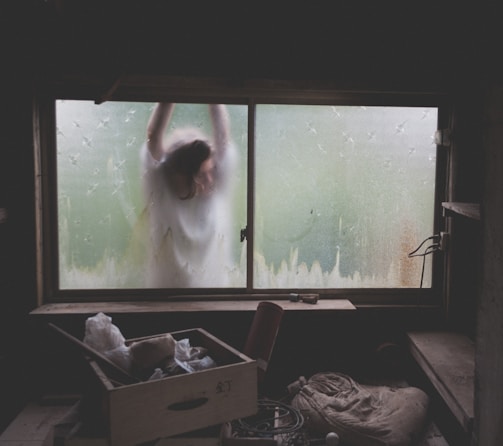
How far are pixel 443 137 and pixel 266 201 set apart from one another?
1529mm

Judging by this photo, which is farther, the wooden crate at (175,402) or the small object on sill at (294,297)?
the small object on sill at (294,297)

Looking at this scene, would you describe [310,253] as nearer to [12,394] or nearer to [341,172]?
[341,172]

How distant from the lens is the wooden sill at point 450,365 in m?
3.07

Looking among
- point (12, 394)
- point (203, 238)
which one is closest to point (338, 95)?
point (203, 238)

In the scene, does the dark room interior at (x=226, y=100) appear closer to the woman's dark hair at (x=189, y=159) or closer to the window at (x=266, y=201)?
the window at (x=266, y=201)

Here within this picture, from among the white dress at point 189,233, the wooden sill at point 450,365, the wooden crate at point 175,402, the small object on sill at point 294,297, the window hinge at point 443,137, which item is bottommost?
the wooden sill at point 450,365

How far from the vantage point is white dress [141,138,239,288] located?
4289mm

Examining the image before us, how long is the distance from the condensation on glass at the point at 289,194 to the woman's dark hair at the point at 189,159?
0.53 feet

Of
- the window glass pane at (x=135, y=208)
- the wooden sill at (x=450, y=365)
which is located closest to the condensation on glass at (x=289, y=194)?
the window glass pane at (x=135, y=208)

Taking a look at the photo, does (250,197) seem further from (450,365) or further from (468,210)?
(450,365)

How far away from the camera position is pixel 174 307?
13.5 feet

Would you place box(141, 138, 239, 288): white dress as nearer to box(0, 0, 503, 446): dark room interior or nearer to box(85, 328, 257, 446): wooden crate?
box(0, 0, 503, 446): dark room interior

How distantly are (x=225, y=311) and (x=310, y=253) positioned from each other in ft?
2.91

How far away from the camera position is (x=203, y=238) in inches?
171
